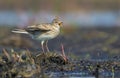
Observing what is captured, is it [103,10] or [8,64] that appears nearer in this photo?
→ [8,64]

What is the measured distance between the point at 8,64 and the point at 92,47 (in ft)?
20.8

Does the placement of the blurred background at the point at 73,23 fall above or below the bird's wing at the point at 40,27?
below

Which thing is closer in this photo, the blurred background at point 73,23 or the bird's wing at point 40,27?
the bird's wing at point 40,27

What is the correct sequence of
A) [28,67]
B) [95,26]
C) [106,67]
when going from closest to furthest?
[28,67], [106,67], [95,26]

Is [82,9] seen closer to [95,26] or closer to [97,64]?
[95,26]

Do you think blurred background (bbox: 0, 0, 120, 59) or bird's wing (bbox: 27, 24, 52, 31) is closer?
bird's wing (bbox: 27, 24, 52, 31)

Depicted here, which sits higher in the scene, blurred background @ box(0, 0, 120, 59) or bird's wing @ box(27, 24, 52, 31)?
bird's wing @ box(27, 24, 52, 31)

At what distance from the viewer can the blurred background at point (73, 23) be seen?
55.5 feet

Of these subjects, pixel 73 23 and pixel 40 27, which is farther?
pixel 73 23

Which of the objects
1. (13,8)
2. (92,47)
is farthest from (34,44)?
(13,8)

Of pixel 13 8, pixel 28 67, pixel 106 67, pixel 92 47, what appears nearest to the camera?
pixel 28 67

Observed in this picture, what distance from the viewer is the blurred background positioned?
1691cm

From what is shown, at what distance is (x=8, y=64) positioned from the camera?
10.8 m

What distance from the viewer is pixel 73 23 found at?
2214 centimetres
